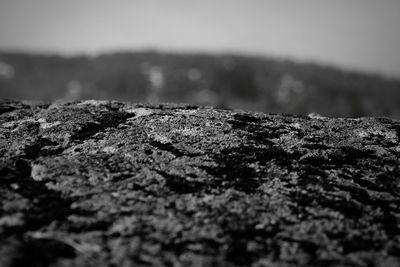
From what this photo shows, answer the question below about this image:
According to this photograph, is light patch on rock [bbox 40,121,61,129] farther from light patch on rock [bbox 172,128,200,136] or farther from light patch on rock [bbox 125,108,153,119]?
light patch on rock [bbox 172,128,200,136]

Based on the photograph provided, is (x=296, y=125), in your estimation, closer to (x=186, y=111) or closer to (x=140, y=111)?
(x=186, y=111)

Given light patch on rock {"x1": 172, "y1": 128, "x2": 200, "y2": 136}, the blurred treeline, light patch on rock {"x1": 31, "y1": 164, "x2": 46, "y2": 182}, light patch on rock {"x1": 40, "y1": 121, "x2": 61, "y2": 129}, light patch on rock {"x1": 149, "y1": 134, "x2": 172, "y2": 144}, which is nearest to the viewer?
light patch on rock {"x1": 31, "y1": 164, "x2": 46, "y2": 182}

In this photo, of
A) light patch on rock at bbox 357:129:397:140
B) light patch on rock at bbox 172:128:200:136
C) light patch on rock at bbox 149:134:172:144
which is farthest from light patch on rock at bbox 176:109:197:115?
light patch on rock at bbox 357:129:397:140

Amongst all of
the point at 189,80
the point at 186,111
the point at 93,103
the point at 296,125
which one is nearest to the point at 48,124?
the point at 93,103

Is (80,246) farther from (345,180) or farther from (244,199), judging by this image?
(345,180)

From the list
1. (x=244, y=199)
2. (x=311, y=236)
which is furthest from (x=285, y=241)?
(x=244, y=199)

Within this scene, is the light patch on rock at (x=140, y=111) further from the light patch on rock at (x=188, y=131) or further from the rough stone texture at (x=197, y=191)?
the light patch on rock at (x=188, y=131)

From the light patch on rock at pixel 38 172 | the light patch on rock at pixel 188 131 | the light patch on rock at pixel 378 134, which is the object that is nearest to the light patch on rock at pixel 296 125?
the light patch on rock at pixel 378 134
